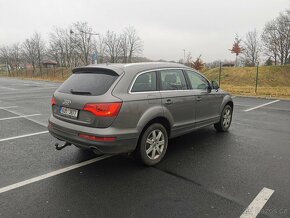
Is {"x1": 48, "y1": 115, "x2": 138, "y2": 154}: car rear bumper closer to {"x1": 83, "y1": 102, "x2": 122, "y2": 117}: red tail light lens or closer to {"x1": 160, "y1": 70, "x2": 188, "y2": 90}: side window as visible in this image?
{"x1": 83, "y1": 102, "x2": 122, "y2": 117}: red tail light lens

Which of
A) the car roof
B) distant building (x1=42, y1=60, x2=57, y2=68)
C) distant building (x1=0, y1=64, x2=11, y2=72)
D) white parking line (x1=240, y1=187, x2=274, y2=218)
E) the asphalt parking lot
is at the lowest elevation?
white parking line (x1=240, y1=187, x2=274, y2=218)

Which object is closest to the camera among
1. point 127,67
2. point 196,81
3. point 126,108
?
point 126,108

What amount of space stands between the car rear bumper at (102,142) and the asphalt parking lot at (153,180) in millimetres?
458

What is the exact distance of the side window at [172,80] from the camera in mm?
4543

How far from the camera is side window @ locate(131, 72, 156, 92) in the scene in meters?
4.05

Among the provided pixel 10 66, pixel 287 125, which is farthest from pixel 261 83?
pixel 10 66

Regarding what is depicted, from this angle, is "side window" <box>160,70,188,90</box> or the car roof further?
"side window" <box>160,70,188,90</box>

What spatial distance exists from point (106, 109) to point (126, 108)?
302 millimetres

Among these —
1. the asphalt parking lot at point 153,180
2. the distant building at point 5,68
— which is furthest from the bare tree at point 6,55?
the asphalt parking lot at point 153,180

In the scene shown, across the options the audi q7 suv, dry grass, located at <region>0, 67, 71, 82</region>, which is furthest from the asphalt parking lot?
dry grass, located at <region>0, 67, 71, 82</region>

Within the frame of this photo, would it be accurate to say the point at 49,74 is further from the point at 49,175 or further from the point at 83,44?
the point at 49,175

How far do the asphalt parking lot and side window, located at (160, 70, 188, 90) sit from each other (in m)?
1.29

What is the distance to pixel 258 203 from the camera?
313cm

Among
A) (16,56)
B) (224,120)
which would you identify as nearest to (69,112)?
(224,120)
